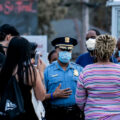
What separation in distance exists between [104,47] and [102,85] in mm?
428

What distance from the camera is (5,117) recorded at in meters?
4.55

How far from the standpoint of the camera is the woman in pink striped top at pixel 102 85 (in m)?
4.83

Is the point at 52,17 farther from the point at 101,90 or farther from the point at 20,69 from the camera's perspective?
the point at 20,69

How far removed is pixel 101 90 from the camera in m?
4.83

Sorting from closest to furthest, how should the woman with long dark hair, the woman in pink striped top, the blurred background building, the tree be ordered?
the woman with long dark hair
the woman in pink striped top
the blurred background building
the tree

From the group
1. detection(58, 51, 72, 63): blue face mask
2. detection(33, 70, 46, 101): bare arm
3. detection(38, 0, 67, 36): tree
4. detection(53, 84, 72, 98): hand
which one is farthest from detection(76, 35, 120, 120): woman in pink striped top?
detection(38, 0, 67, 36): tree

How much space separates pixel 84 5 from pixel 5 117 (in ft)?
66.3

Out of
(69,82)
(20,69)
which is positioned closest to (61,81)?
(69,82)

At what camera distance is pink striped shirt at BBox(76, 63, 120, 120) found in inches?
190

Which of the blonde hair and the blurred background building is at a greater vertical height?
the blonde hair

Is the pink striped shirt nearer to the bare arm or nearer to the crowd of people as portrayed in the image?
the crowd of people

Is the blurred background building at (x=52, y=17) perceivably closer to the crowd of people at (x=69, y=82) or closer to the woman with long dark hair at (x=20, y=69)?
the crowd of people at (x=69, y=82)

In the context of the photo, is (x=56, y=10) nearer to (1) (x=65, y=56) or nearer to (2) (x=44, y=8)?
(2) (x=44, y=8)

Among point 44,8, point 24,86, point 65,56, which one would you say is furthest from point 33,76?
point 44,8
